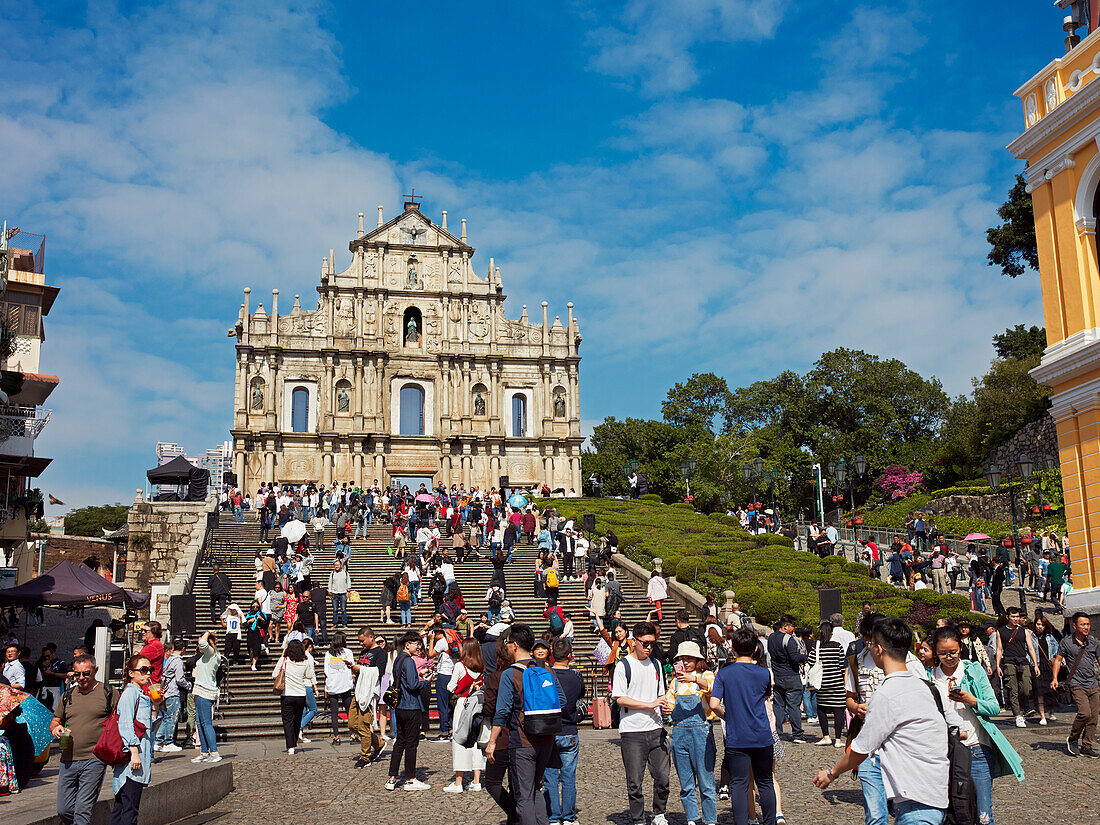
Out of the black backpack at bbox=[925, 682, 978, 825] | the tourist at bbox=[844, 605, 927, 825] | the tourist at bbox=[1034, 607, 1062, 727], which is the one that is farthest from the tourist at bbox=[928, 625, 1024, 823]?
the tourist at bbox=[1034, 607, 1062, 727]

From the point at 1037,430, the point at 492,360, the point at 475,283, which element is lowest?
the point at 1037,430

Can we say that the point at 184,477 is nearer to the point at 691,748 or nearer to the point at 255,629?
the point at 255,629

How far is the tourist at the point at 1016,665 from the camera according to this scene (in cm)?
1403

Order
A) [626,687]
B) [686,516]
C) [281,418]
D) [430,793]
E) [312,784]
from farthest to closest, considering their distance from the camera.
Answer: [281,418], [686,516], [312,784], [430,793], [626,687]

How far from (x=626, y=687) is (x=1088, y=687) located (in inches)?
264

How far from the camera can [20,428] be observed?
104ft

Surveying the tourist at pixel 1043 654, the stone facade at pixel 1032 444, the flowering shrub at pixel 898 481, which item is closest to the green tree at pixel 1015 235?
the stone facade at pixel 1032 444

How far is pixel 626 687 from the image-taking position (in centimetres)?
858

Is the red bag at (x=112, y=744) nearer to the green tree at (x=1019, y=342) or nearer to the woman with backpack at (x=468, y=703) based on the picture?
the woman with backpack at (x=468, y=703)

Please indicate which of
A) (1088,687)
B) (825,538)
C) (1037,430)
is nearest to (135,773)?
(1088,687)

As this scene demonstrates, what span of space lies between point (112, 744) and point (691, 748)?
485 cm

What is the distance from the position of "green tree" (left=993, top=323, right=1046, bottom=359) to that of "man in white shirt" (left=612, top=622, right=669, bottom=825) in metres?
55.6

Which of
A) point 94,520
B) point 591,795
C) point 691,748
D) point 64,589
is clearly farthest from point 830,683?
point 94,520

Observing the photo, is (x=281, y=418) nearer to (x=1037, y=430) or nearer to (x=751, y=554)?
(x=751, y=554)
